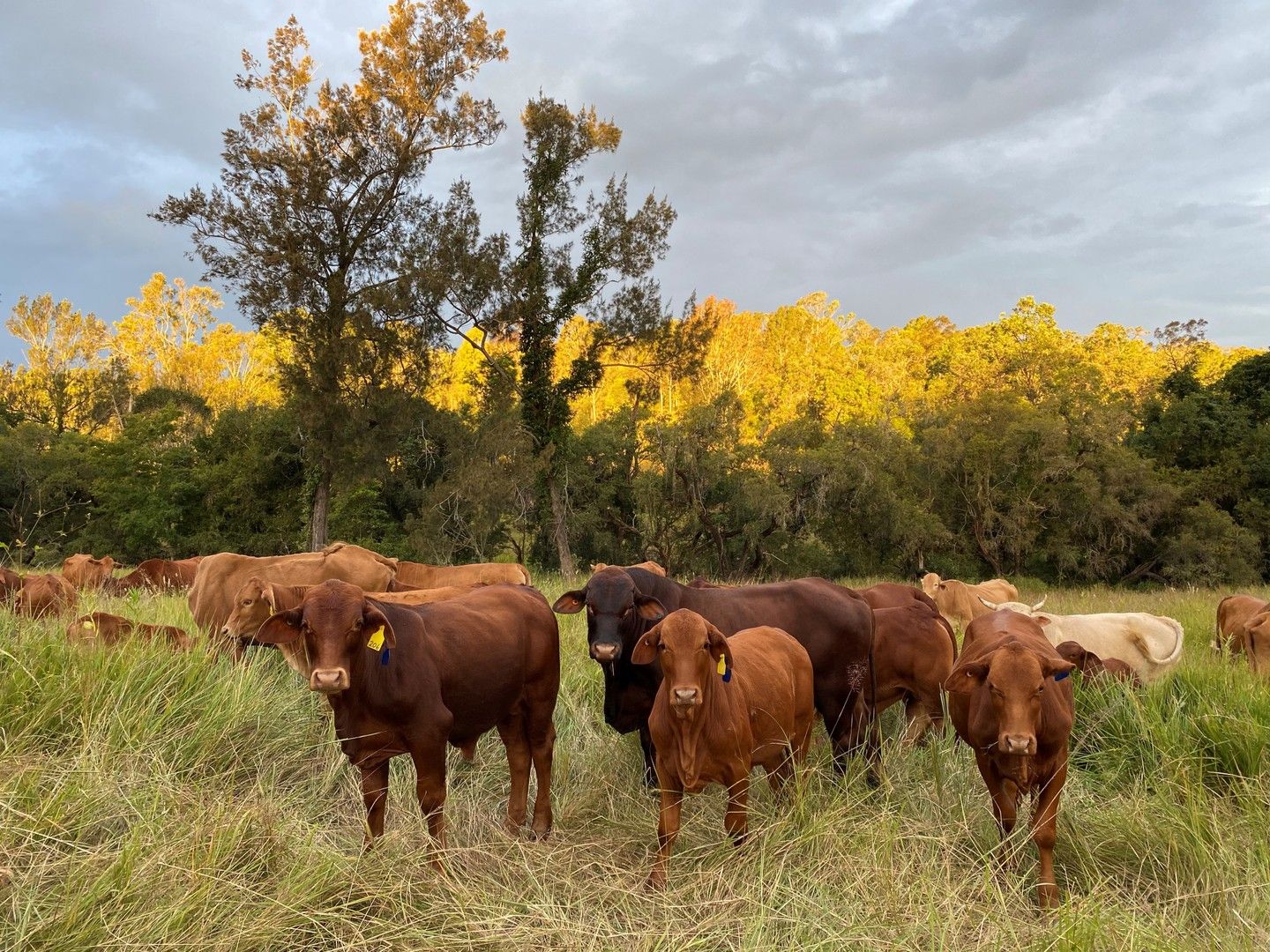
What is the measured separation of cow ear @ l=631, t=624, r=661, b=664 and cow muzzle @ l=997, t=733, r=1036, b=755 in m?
1.87

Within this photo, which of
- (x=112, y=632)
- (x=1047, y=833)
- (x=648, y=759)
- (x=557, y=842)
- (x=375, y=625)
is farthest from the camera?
(x=112, y=632)

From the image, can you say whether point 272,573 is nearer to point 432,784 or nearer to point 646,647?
point 432,784

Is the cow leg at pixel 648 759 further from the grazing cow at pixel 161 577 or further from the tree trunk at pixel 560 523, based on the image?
the tree trunk at pixel 560 523

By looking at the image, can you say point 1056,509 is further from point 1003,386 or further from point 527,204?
point 527,204

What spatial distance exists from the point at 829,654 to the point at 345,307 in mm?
21921

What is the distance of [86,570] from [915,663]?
15.3 m

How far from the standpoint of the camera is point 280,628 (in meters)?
4.85

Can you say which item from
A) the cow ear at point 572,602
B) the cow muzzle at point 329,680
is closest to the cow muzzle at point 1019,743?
the cow ear at point 572,602

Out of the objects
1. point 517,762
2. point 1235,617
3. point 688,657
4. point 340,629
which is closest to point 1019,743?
point 688,657

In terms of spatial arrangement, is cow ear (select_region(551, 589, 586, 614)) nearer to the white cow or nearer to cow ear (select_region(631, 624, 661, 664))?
cow ear (select_region(631, 624, 661, 664))

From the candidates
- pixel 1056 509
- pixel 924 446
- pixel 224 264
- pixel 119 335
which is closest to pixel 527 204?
pixel 224 264

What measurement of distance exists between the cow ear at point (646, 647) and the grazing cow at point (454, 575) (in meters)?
8.34

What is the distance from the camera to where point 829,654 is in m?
7.14

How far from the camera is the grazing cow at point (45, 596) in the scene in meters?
8.78
